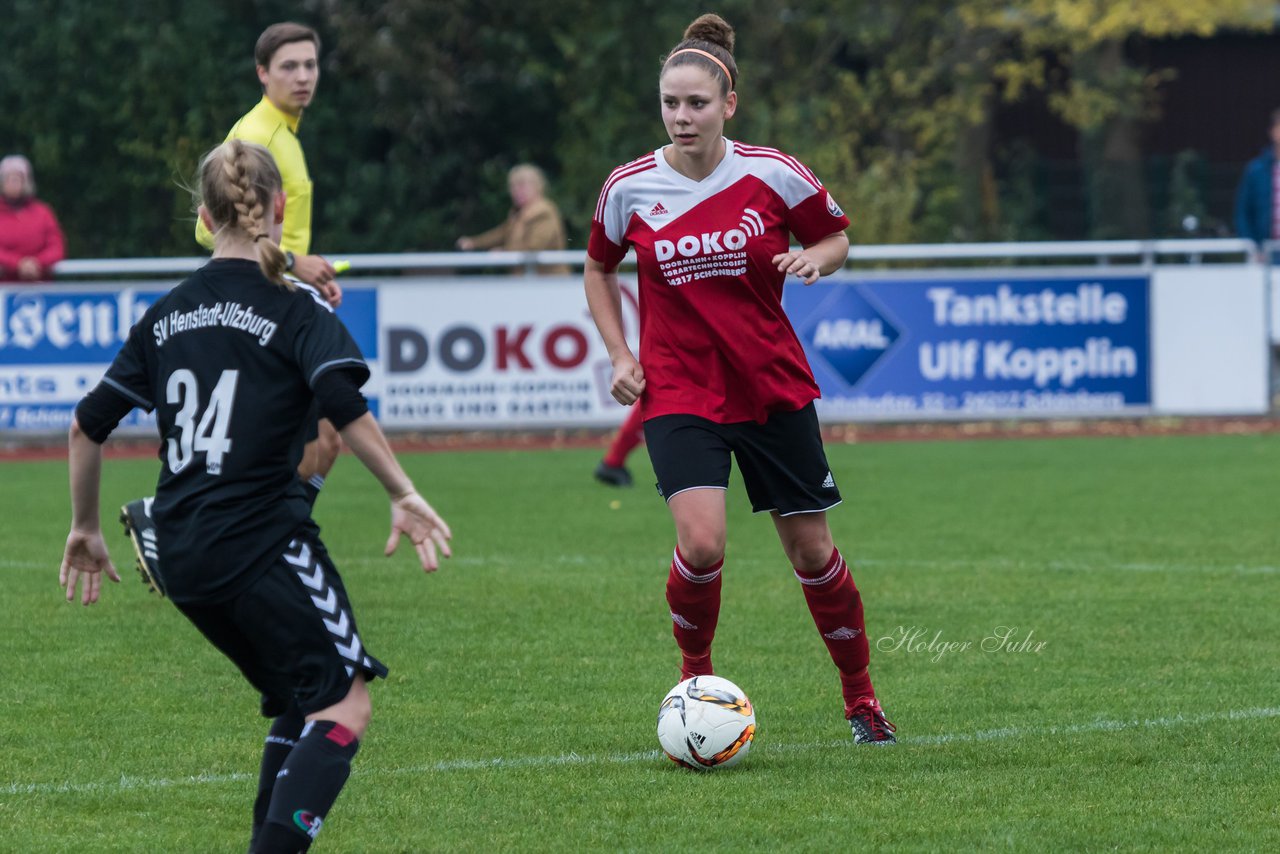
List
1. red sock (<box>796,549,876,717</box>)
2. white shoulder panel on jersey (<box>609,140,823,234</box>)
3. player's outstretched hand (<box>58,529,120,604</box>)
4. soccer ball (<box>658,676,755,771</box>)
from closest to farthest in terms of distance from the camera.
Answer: player's outstretched hand (<box>58,529,120,604</box>), soccer ball (<box>658,676,755,771</box>), white shoulder panel on jersey (<box>609,140,823,234</box>), red sock (<box>796,549,876,717</box>)

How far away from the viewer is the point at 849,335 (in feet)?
50.1

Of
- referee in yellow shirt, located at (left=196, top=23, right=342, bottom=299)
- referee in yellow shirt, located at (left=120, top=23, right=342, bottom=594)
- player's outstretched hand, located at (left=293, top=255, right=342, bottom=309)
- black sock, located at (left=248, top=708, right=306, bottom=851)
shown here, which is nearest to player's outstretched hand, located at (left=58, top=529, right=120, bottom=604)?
black sock, located at (left=248, top=708, right=306, bottom=851)

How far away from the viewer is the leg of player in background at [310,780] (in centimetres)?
417

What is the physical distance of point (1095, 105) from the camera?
2589 cm

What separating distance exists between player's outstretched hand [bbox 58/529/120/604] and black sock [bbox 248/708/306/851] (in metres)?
0.50

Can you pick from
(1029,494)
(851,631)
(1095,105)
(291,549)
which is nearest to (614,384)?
(851,631)

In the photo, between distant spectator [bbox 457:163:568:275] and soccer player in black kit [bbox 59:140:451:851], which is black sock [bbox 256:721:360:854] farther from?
distant spectator [bbox 457:163:568:275]

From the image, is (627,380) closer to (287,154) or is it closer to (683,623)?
(683,623)

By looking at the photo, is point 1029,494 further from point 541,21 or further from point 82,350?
point 541,21

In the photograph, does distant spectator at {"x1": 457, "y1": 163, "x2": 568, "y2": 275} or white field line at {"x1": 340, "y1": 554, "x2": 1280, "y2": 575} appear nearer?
white field line at {"x1": 340, "y1": 554, "x2": 1280, "y2": 575}

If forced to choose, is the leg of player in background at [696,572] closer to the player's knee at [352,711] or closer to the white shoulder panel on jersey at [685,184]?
the white shoulder panel on jersey at [685,184]

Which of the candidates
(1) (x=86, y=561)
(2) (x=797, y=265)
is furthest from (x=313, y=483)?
(1) (x=86, y=561)

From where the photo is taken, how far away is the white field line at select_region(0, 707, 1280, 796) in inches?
209

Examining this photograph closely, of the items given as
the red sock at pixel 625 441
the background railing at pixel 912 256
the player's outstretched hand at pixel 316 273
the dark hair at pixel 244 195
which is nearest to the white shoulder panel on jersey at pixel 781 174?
the dark hair at pixel 244 195
